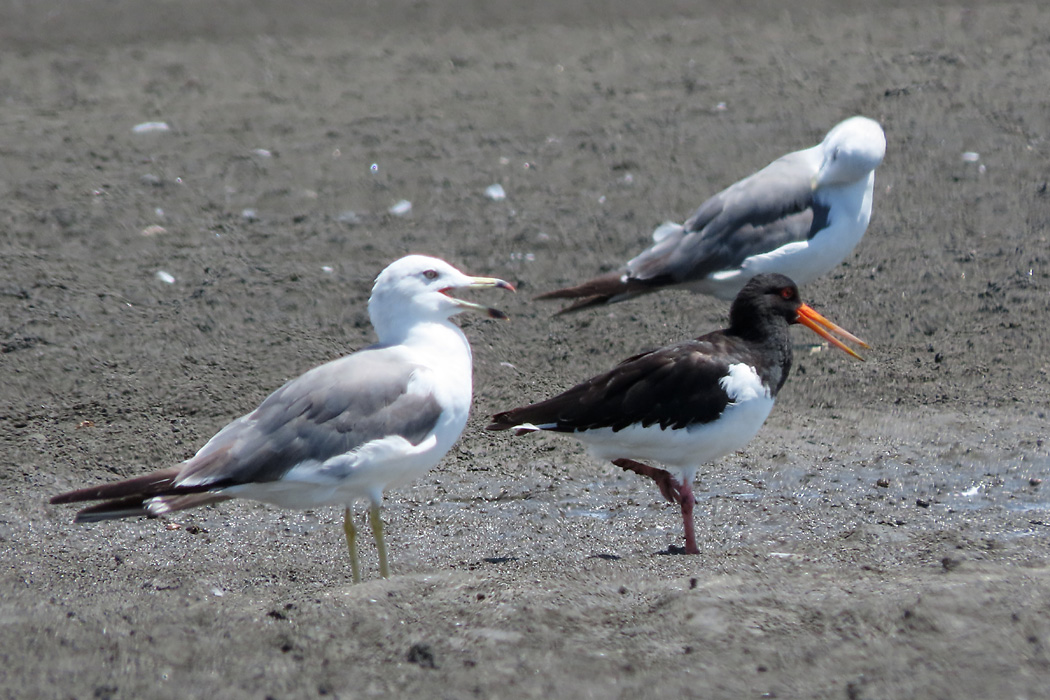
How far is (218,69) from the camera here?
523 inches

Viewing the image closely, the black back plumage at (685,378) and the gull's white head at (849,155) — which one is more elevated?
the gull's white head at (849,155)

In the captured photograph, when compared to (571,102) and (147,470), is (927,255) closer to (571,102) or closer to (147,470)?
(571,102)

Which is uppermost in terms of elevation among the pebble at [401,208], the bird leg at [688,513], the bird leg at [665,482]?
the pebble at [401,208]

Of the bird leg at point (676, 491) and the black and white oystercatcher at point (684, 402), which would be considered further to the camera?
the black and white oystercatcher at point (684, 402)

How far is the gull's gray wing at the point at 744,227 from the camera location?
26.3 feet

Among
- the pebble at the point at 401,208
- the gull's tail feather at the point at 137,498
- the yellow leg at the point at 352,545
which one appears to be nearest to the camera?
the gull's tail feather at the point at 137,498


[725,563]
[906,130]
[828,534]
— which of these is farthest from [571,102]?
[725,563]

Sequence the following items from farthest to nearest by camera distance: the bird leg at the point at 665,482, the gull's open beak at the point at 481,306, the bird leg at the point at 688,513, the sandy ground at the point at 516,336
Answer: the bird leg at the point at 665,482 → the gull's open beak at the point at 481,306 → the bird leg at the point at 688,513 → the sandy ground at the point at 516,336

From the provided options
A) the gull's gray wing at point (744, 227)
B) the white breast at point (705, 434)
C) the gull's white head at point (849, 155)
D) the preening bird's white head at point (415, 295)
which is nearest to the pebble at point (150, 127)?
the gull's gray wing at point (744, 227)

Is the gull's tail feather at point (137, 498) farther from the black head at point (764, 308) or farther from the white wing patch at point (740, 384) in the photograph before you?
the black head at point (764, 308)

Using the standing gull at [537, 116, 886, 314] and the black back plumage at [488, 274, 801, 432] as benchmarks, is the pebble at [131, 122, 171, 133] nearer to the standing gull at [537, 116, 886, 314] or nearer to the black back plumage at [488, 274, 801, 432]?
Answer: the standing gull at [537, 116, 886, 314]

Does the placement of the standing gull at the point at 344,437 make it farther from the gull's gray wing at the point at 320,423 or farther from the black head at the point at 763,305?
the black head at the point at 763,305

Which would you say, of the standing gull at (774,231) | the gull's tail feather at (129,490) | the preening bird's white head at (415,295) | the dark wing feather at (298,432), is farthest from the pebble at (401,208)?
the gull's tail feather at (129,490)

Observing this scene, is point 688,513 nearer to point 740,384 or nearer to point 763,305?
point 740,384
